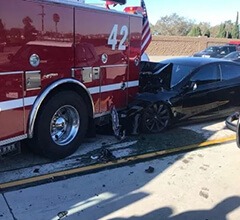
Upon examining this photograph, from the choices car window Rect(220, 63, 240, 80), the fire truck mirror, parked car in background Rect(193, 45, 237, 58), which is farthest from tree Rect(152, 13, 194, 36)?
the fire truck mirror

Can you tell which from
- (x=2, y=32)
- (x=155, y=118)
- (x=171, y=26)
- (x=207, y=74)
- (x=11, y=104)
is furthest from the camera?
(x=171, y=26)

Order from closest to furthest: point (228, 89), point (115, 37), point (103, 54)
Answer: point (103, 54) → point (115, 37) → point (228, 89)

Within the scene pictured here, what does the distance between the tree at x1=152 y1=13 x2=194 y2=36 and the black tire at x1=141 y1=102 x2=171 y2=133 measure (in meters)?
70.8

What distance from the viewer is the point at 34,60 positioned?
4.77 metres

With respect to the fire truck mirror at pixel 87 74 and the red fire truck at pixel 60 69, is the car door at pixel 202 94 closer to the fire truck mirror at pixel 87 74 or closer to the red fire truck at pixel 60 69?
the red fire truck at pixel 60 69

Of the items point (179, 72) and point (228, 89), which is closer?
point (179, 72)

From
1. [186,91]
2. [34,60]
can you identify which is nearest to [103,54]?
[34,60]

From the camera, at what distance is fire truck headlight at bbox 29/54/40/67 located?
4727mm

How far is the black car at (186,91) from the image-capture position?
273 inches

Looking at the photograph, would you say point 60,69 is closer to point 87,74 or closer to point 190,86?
point 87,74

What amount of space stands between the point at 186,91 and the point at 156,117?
820mm

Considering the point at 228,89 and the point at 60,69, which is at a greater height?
the point at 60,69

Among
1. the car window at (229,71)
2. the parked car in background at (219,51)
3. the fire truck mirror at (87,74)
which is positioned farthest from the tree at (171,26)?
the fire truck mirror at (87,74)

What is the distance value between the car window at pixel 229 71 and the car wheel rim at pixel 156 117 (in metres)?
1.75
